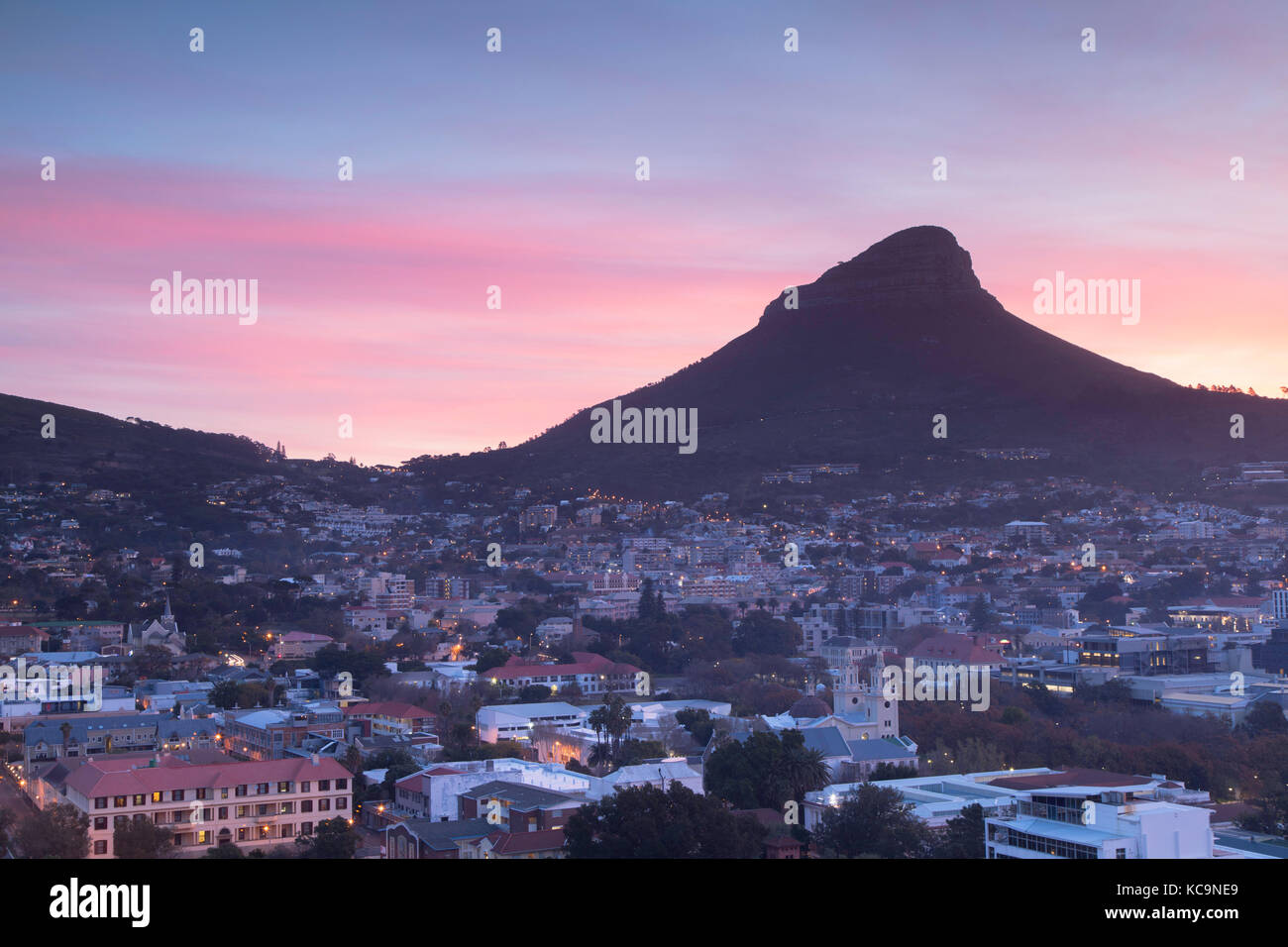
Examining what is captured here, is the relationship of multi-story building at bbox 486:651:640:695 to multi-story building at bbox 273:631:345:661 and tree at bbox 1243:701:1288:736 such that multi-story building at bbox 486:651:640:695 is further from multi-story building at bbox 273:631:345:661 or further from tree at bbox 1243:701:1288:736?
tree at bbox 1243:701:1288:736

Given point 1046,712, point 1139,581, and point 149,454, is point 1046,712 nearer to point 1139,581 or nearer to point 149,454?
point 1139,581

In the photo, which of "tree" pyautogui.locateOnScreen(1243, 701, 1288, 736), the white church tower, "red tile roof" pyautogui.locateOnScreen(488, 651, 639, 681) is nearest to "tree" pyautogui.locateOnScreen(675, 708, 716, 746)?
the white church tower

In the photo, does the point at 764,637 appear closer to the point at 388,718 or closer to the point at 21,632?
the point at 388,718

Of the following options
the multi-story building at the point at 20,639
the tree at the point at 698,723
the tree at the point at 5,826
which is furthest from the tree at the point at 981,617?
the tree at the point at 5,826

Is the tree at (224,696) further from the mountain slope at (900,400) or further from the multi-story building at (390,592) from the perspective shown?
the mountain slope at (900,400)

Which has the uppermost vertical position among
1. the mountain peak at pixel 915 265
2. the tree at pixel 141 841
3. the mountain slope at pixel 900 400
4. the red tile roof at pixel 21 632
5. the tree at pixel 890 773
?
the mountain peak at pixel 915 265
